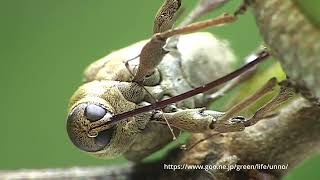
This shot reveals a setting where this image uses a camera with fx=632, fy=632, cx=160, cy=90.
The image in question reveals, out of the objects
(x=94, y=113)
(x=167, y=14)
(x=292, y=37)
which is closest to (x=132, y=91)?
(x=94, y=113)

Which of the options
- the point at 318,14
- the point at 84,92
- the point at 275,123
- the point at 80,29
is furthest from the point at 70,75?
the point at 318,14

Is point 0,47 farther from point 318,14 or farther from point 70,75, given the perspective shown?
point 318,14

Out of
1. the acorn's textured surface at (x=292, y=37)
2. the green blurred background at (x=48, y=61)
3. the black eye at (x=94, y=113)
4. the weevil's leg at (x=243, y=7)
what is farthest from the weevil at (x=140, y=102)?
the green blurred background at (x=48, y=61)

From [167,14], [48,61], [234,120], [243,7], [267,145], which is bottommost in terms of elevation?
[267,145]

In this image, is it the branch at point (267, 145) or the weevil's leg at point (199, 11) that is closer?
the branch at point (267, 145)

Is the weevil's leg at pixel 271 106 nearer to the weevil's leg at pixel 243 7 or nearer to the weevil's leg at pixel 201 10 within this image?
the weevil's leg at pixel 243 7

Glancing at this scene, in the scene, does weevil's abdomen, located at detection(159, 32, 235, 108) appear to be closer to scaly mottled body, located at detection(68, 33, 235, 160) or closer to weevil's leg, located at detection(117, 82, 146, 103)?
scaly mottled body, located at detection(68, 33, 235, 160)

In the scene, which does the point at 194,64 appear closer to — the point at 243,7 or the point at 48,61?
the point at 243,7
